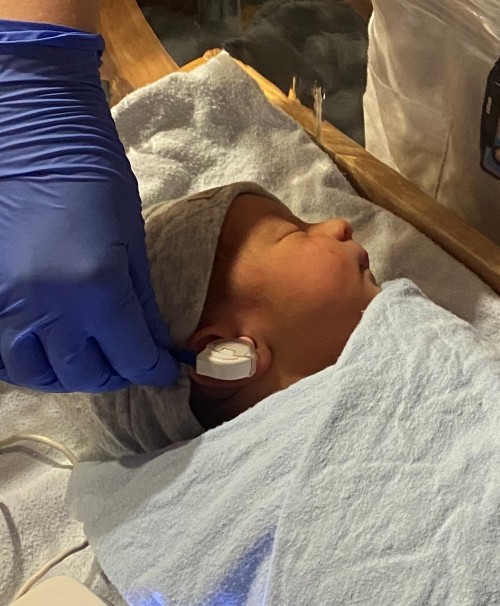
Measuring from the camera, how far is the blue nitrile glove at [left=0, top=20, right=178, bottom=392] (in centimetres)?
68

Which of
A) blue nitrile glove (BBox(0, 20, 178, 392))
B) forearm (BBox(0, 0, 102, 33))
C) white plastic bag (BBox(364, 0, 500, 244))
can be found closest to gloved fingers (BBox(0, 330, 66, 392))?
blue nitrile glove (BBox(0, 20, 178, 392))

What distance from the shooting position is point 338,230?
0.90 meters

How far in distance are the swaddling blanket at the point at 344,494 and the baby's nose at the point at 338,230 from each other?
115 millimetres

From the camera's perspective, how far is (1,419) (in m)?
1.05

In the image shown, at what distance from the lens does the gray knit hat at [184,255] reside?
0.83 m

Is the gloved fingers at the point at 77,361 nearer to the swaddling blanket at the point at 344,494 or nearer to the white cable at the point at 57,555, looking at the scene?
the swaddling blanket at the point at 344,494

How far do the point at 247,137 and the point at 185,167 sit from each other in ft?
0.38

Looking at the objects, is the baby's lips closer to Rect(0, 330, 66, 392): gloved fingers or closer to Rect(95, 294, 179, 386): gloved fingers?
Rect(95, 294, 179, 386): gloved fingers

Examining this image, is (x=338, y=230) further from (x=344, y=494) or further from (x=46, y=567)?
(x=46, y=567)

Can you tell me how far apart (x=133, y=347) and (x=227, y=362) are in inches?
3.8

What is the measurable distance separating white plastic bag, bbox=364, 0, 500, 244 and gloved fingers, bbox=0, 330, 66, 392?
0.65 metres

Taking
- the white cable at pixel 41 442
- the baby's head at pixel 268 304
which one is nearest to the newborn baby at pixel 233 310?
the baby's head at pixel 268 304

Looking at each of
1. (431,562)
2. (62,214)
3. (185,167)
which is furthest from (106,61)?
(431,562)

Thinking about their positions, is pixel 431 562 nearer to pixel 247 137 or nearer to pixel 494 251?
pixel 494 251
